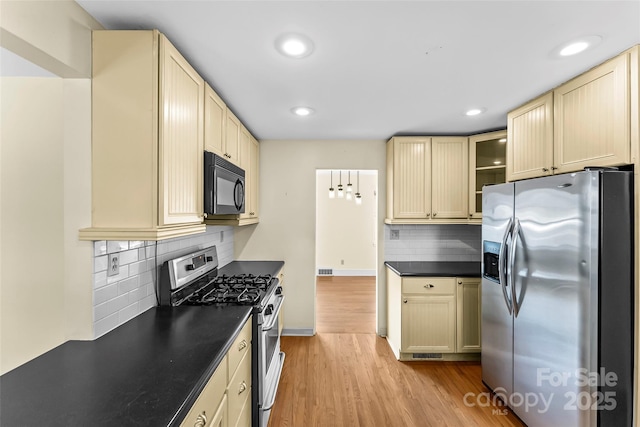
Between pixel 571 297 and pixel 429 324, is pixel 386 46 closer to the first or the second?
pixel 571 297

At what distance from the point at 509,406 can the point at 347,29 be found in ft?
9.10

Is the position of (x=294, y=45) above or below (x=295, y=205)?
above

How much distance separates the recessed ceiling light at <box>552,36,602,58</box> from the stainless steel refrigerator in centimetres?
65

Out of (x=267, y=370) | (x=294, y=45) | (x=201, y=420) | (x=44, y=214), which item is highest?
(x=294, y=45)

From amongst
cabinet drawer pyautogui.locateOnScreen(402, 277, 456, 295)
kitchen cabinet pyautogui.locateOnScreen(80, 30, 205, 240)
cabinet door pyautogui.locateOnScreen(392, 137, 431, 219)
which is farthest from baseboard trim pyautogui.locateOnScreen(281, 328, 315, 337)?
kitchen cabinet pyautogui.locateOnScreen(80, 30, 205, 240)

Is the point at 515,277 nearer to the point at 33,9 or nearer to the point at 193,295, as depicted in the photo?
the point at 193,295

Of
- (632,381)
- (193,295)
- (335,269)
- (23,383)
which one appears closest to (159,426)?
(23,383)

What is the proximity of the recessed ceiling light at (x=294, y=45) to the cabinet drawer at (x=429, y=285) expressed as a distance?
2.26 meters

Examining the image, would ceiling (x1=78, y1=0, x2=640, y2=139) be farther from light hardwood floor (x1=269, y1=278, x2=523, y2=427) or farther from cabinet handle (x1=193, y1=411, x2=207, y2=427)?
light hardwood floor (x1=269, y1=278, x2=523, y2=427)

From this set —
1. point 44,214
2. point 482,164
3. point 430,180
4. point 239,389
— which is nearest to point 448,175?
point 430,180

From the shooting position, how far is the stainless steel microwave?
184 cm

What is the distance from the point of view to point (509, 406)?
2178 mm

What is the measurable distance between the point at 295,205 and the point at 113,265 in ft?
7.46

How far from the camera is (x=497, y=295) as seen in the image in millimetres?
2293
